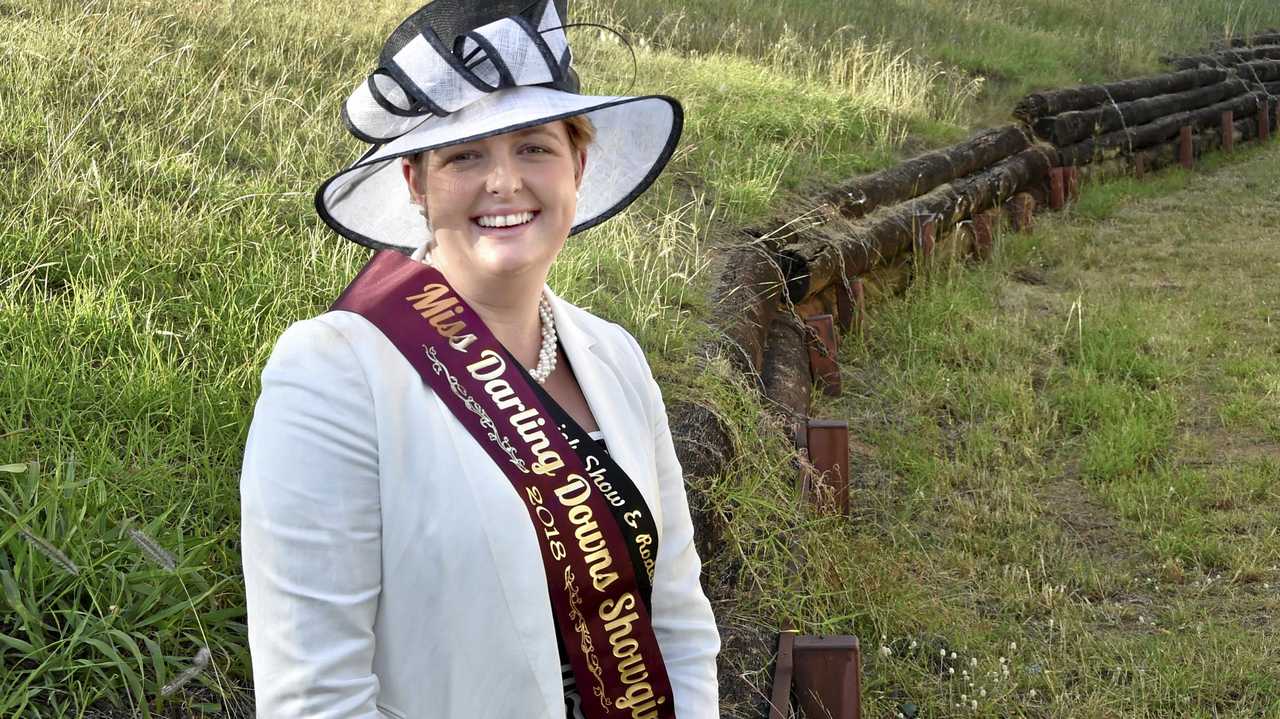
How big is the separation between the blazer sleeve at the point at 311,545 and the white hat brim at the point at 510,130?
0.46m

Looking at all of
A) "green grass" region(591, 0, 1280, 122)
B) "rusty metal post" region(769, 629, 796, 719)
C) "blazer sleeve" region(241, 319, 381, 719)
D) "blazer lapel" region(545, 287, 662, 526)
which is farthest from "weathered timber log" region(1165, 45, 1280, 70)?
"blazer sleeve" region(241, 319, 381, 719)

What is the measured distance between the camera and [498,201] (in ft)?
6.69

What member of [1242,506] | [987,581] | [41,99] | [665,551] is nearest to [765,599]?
[987,581]

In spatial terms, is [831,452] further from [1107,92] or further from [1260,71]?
[1260,71]

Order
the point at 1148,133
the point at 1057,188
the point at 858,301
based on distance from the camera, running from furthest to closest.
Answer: the point at 1148,133
the point at 1057,188
the point at 858,301

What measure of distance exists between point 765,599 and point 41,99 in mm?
3445

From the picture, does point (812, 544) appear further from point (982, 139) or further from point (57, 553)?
point (982, 139)

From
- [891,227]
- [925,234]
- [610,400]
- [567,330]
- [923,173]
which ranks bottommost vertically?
[925,234]

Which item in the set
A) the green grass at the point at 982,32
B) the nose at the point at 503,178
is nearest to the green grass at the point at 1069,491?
the nose at the point at 503,178

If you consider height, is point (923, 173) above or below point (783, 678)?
above

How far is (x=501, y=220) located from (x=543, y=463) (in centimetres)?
39

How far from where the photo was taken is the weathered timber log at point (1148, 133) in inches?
456

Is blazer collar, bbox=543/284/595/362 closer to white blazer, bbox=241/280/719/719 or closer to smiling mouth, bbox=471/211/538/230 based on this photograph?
smiling mouth, bbox=471/211/538/230

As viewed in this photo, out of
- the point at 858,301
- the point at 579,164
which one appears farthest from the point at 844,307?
the point at 579,164
